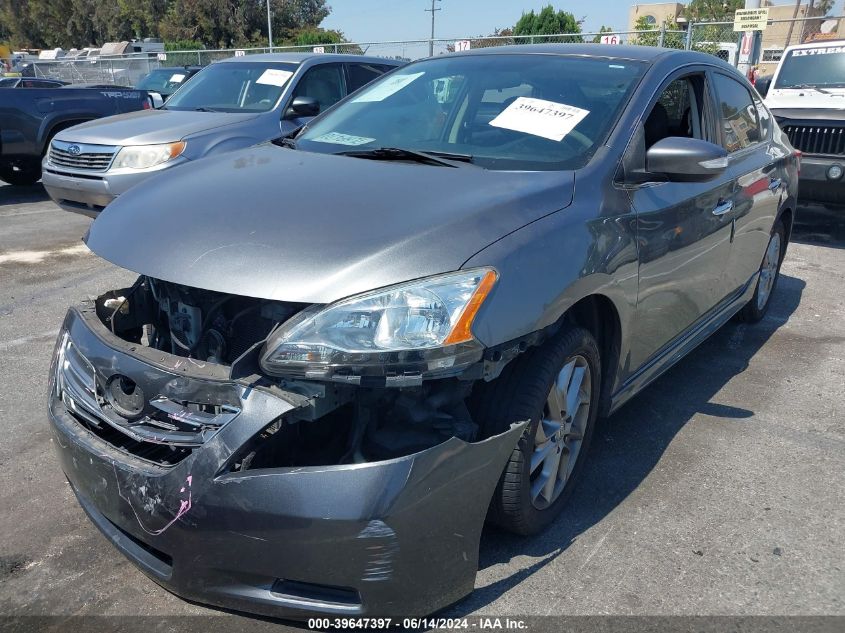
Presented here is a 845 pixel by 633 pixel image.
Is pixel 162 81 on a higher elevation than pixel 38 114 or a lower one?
higher

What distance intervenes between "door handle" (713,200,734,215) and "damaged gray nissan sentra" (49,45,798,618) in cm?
44

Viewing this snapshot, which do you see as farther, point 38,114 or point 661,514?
point 38,114

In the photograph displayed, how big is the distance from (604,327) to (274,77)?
5.95m

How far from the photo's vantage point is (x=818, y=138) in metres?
7.79

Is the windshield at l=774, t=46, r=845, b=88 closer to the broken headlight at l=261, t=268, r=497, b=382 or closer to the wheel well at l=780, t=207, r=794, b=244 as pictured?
the wheel well at l=780, t=207, r=794, b=244

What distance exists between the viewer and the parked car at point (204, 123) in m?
6.84

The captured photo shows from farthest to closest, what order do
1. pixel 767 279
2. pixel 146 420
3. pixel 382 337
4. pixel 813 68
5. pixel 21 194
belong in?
1. pixel 21 194
2. pixel 813 68
3. pixel 767 279
4. pixel 146 420
5. pixel 382 337

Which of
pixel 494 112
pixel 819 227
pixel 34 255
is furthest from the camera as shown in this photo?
pixel 819 227

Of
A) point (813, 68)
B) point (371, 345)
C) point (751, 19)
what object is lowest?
point (371, 345)

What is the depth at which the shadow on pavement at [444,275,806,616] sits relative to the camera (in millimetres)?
2676

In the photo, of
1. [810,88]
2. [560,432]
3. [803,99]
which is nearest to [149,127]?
[560,432]

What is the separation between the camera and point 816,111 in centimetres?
795

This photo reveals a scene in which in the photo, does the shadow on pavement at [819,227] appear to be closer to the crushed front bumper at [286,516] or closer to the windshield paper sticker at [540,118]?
the windshield paper sticker at [540,118]

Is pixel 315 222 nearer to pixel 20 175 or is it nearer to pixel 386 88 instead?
pixel 386 88
